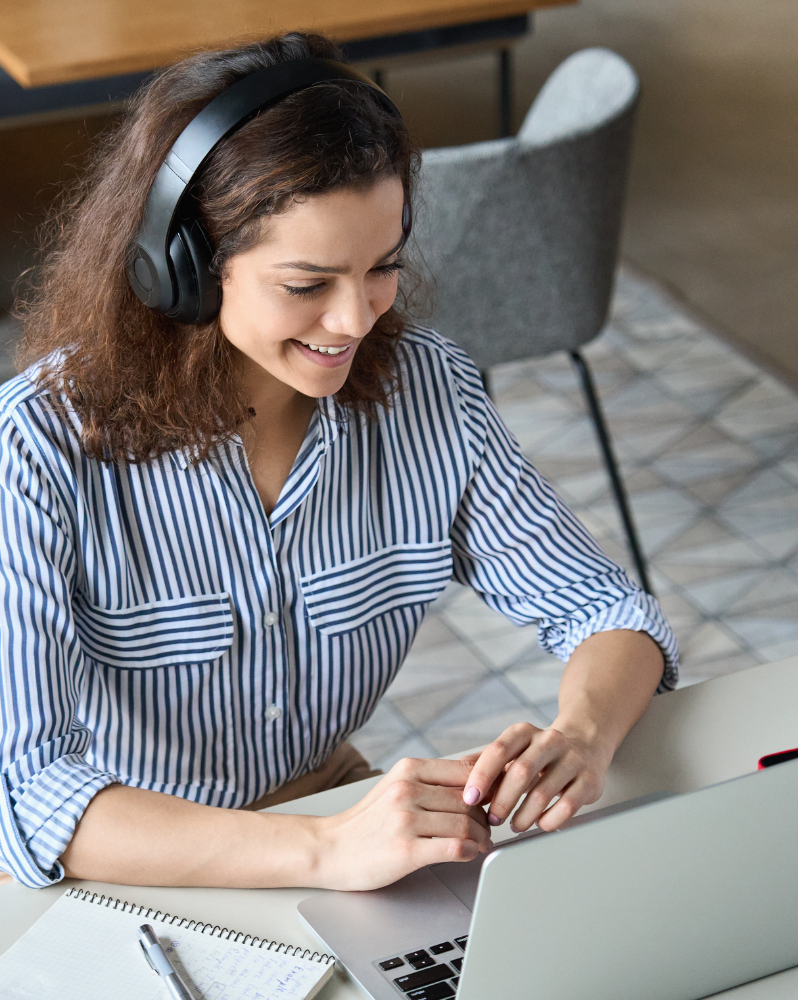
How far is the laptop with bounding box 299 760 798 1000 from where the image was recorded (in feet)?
1.95

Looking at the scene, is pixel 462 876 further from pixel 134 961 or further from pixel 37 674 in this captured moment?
pixel 37 674

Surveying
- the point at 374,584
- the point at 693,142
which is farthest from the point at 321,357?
the point at 693,142

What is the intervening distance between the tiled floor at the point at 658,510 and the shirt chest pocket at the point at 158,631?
0.90m

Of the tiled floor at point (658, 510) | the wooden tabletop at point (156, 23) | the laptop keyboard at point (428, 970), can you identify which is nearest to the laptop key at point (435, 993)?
the laptop keyboard at point (428, 970)

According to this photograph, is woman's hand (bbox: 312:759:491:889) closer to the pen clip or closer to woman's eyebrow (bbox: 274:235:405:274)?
the pen clip

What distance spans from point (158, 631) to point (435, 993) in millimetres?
402

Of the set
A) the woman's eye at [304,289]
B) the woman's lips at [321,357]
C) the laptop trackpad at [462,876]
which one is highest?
the woman's eye at [304,289]

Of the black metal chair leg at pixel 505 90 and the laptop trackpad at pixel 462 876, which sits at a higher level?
the black metal chair leg at pixel 505 90

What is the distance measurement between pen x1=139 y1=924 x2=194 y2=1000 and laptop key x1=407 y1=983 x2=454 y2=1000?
0.14 meters

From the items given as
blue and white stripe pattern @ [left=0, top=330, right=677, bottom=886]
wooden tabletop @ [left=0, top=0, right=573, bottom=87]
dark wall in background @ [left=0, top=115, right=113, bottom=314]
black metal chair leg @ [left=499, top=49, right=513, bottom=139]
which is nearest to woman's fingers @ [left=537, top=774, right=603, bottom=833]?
blue and white stripe pattern @ [left=0, top=330, right=677, bottom=886]

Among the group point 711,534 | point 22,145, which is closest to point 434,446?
point 711,534

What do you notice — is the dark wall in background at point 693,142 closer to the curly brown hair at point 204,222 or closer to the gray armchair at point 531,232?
the gray armchair at point 531,232

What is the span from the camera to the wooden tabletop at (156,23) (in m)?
2.33

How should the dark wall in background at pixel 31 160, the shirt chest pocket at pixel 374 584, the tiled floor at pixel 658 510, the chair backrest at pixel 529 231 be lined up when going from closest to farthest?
the shirt chest pocket at pixel 374 584 < the chair backrest at pixel 529 231 < the tiled floor at pixel 658 510 < the dark wall in background at pixel 31 160
